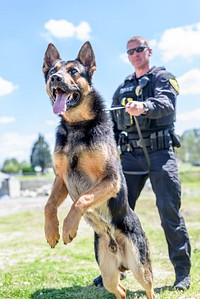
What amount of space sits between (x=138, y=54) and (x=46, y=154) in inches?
2980

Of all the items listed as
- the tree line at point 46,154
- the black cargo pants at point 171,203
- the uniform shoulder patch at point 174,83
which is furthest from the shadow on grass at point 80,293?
the tree line at point 46,154

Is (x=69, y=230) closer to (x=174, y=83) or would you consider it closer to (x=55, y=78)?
(x=55, y=78)

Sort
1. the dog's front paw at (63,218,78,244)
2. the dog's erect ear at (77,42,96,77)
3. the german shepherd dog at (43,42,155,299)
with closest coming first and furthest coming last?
the dog's front paw at (63,218,78,244) < the german shepherd dog at (43,42,155,299) < the dog's erect ear at (77,42,96,77)

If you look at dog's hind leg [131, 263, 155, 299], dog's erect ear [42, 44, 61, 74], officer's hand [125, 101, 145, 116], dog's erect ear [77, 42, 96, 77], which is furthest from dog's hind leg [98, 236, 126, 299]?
dog's erect ear [42, 44, 61, 74]

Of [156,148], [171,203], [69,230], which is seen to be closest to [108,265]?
[69,230]

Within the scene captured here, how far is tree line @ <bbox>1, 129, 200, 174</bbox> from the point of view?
78.6 m

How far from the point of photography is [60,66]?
3.91 meters

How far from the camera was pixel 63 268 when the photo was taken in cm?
610

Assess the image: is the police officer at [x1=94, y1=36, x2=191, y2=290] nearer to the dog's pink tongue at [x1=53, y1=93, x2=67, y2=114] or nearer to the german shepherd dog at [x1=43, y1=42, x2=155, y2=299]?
the german shepherd dog at [x1=43, y1=42, x2=155, y2=299]

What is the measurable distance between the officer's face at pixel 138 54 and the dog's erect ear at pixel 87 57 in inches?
35.7

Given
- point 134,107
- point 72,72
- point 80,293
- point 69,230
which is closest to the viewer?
point 69,230

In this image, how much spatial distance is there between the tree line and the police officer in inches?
2780

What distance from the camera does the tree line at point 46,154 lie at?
258 feet

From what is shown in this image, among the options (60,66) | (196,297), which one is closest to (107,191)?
(60,66)
